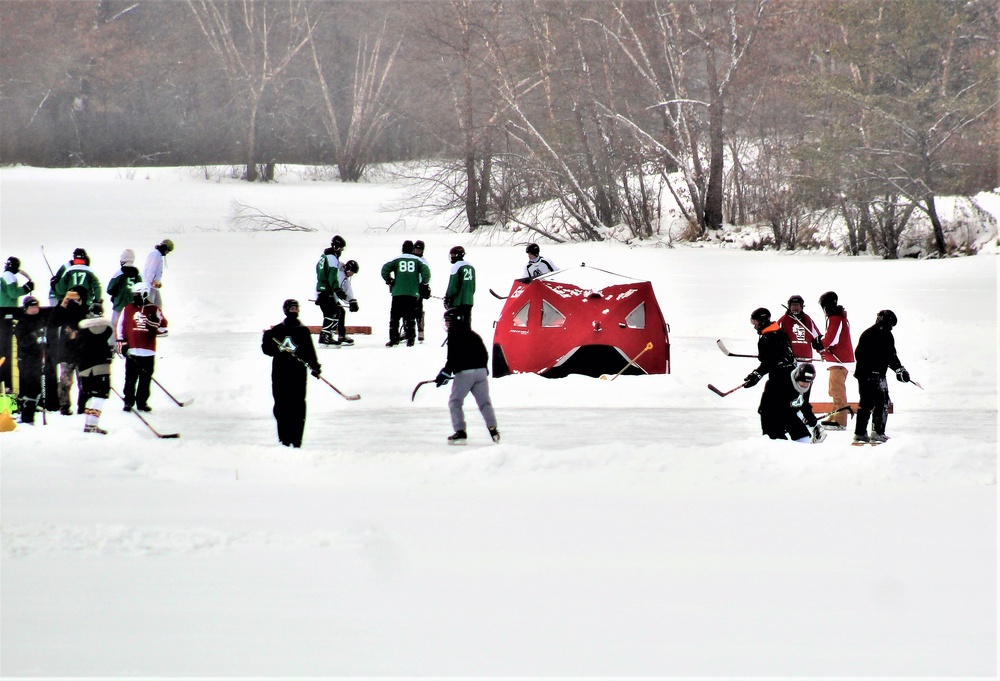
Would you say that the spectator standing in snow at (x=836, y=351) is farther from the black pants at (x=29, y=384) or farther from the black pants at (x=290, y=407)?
the black pants at (x=29, y=384)

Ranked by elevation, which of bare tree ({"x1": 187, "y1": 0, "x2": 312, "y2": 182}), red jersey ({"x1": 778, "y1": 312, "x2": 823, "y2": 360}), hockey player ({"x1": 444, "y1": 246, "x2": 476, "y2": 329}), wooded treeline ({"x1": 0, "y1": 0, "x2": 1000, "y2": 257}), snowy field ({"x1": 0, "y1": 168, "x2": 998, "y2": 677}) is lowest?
snowy field ({"x1": 0, "y1": 168, "x2": 998, "y2": 677})

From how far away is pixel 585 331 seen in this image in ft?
40.4

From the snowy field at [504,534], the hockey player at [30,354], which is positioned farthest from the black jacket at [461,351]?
the hockey player at [30,354]

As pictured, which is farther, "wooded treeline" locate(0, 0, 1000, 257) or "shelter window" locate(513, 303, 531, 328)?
"wooded treeline" locate(0, 0, 1000, 257)

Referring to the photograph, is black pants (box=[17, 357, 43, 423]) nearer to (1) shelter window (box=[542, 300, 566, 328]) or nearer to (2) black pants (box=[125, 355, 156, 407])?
(2) black pants (box=[125, 355, 156, 407])

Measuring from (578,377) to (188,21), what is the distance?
2009 inches

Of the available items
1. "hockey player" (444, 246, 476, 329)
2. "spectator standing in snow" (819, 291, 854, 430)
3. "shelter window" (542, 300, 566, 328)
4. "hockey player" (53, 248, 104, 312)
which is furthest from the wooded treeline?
"hockey player" (53, 248, 104, 312)

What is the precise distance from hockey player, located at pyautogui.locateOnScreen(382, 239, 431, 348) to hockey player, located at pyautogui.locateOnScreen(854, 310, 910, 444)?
6.47 meters

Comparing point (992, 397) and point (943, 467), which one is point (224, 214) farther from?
point (943, 467)

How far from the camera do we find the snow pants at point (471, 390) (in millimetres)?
9562

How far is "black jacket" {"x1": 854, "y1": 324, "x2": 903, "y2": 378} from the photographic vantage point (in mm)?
9633

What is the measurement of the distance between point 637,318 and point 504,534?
19.4 ft

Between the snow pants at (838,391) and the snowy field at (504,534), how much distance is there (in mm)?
650

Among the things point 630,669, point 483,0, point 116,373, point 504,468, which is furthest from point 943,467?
point 483,0
